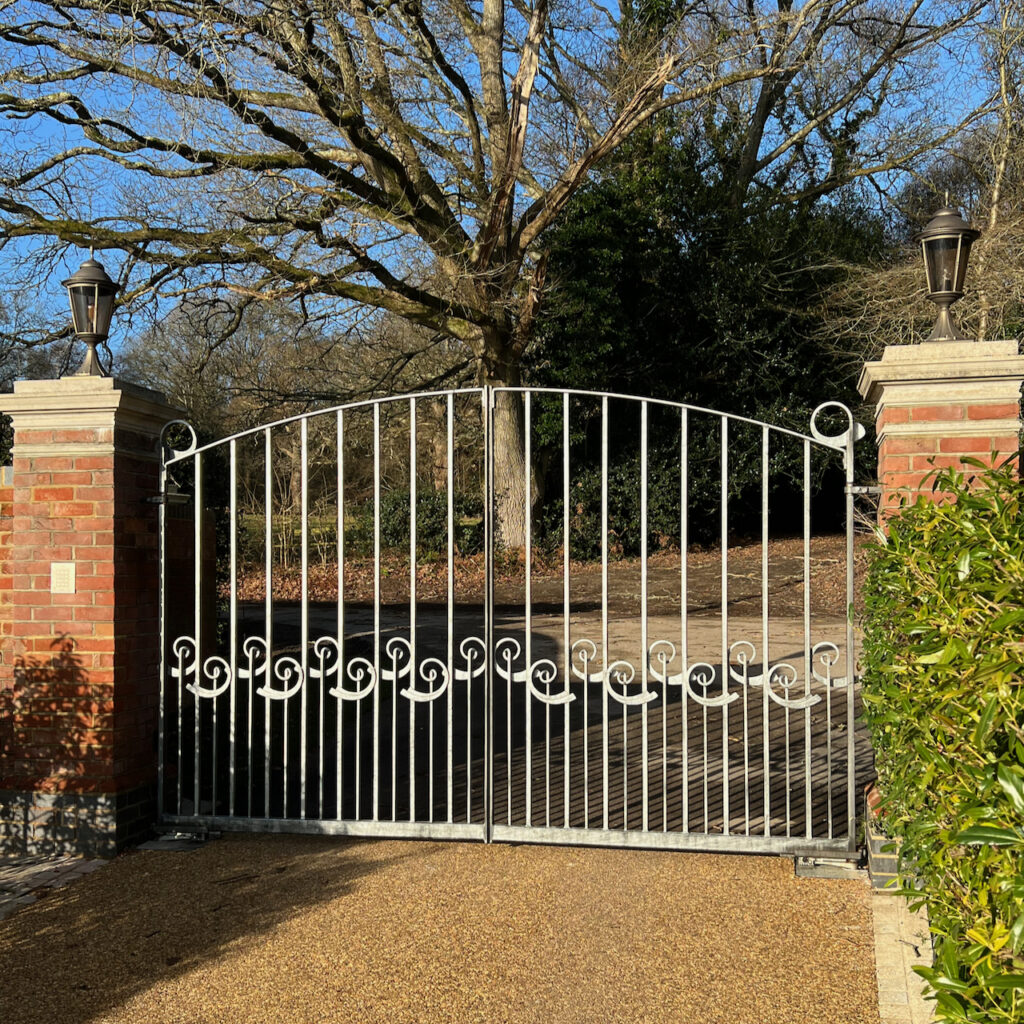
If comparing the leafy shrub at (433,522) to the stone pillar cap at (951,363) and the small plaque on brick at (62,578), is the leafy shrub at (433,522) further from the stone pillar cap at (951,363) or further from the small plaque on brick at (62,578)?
the stone pillar cap at (951,363)

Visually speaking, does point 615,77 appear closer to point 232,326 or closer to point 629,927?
point 232,326

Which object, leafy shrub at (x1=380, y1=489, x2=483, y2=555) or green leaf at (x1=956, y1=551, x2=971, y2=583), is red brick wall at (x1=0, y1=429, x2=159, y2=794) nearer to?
green leaf at (x1=956, y1=551, x2=971, y2=583)

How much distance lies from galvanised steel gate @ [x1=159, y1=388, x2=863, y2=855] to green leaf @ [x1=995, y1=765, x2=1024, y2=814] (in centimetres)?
249

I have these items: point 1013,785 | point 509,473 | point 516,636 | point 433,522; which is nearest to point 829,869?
point 1013,785

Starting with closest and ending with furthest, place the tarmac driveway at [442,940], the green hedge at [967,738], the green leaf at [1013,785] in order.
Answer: the green leaf at [1013,785] → the green hedge at [967,738] → the tarmac driveway at [442,940]

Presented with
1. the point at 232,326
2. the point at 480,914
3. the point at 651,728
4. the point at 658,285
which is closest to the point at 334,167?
the point at 232,326

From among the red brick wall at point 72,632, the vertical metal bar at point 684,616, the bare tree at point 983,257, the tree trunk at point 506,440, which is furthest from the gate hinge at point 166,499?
the tree trunk at point 506,440

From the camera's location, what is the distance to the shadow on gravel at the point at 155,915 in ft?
11.6

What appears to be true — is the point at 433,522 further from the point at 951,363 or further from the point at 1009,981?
the point at 1009,981

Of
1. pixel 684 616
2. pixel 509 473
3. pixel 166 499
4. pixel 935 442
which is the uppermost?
pixel 509 473

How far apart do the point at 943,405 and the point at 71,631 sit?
423cm

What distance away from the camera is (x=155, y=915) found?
4.18 m

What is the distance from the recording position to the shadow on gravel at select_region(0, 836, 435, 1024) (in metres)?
3.54

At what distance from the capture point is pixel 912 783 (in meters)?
2.61
